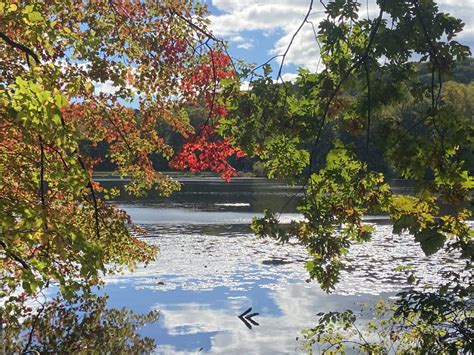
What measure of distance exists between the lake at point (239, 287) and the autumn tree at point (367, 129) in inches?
389

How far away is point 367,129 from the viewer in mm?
4684

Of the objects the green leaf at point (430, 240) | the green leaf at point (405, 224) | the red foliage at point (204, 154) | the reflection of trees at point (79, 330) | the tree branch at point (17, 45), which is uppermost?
the tree branch at point (17, 45)

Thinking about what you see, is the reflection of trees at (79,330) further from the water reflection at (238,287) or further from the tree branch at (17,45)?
the tree branch at (17,45)

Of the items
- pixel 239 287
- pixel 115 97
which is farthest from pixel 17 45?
pixel 239 287

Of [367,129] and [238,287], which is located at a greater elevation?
[367,129]

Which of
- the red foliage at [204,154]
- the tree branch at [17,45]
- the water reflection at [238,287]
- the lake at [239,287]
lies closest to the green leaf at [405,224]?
the tree branch at [17,45]

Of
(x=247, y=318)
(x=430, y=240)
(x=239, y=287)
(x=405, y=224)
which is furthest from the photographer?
(x=239, y=287)

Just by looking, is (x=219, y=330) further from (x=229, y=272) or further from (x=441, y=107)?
(x=441, y=107)

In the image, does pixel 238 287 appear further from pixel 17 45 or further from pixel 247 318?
pixel 17 45

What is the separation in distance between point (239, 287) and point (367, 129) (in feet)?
57.0

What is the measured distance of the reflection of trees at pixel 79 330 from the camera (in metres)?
14.5

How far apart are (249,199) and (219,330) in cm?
4551

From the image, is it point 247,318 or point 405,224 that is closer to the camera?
point 405,224

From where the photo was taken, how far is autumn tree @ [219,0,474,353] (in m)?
4.07
